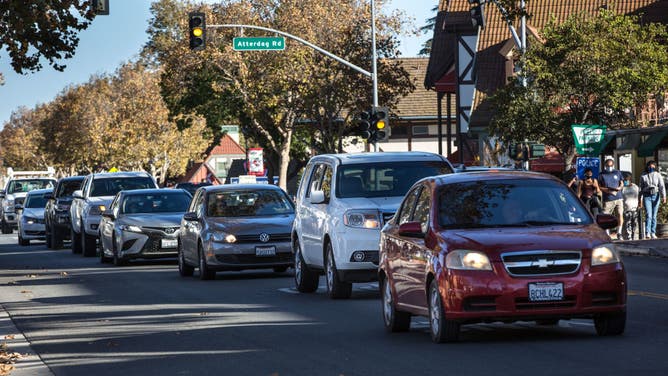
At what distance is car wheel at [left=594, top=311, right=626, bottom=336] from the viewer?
42.2 ft

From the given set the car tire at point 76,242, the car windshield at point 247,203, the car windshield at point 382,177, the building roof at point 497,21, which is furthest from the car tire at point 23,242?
the car windshield at point 382,177

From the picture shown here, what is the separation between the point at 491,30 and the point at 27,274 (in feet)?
123

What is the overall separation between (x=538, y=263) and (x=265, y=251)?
1226 centimetres

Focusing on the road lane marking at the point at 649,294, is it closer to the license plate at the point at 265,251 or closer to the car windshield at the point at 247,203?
the license plate at the point at 265,251

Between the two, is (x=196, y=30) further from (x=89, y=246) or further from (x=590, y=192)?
(x=590, y=192)

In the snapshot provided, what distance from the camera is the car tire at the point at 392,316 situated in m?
14.2

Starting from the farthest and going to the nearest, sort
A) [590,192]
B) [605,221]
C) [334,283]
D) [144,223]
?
1. [590,192]
2. [144,223]
3. [334,283]
4. [605,221]

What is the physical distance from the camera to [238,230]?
24.4 meters

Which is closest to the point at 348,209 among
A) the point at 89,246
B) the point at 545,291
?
the point at 545,291

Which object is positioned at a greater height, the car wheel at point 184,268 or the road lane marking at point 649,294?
the road lane marking at point 649,294

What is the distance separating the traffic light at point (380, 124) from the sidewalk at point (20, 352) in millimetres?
24626

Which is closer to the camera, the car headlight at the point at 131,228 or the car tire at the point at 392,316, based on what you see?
the car tire at the point at 392,316

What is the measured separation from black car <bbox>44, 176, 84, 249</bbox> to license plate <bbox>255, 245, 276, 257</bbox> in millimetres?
18780

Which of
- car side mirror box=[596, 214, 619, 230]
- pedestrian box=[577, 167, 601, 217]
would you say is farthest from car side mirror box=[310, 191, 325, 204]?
pedestrian box=[577, 167, 601, 217]
